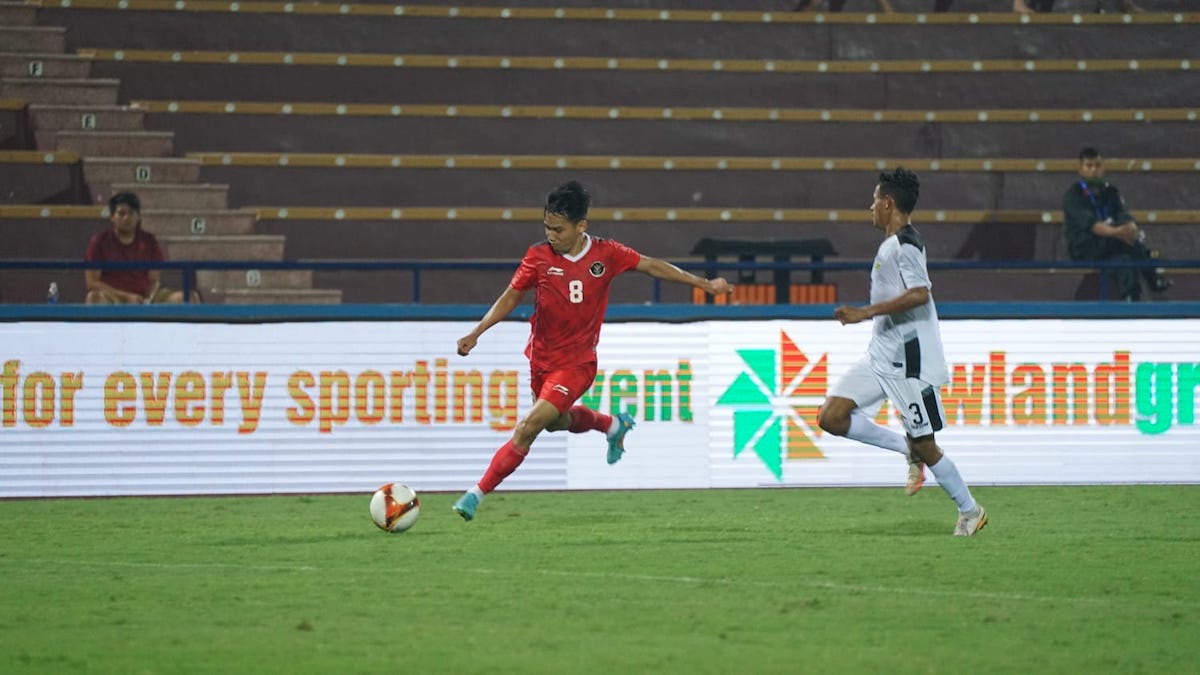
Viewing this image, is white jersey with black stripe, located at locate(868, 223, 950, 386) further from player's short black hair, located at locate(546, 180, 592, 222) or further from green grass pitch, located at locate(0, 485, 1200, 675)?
player's short black hair, located at locate(546, 180, 592, 222)

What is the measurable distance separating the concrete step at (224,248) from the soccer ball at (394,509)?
7497 millimetres

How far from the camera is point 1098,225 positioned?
53.5 ft

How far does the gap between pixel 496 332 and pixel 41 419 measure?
10.8 ft

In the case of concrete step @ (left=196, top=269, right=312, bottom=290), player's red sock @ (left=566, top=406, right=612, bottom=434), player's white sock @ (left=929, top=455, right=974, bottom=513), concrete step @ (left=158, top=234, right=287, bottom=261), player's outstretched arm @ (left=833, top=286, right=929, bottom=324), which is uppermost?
concrete step @ (left=158, top=234, right=287, bottom=261)

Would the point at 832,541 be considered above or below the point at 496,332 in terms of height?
below

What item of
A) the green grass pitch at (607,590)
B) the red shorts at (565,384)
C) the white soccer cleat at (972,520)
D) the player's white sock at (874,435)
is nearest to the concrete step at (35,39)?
the green grass pitch at (607,590)

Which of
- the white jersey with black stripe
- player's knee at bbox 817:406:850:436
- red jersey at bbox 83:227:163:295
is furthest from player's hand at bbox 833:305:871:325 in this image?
red jersey at bbox 83:227:163:295

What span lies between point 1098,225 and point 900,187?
722 centimetres

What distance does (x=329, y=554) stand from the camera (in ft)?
30.0

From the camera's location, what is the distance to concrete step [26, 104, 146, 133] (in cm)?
1789

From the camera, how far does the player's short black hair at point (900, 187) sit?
31.8 feet

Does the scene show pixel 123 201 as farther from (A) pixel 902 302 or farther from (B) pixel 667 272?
(A) pixel 902 302

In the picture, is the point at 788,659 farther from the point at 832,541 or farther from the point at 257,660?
the point at 832,541

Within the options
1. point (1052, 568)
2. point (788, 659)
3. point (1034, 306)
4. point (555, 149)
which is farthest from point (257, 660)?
point (555, 149)
